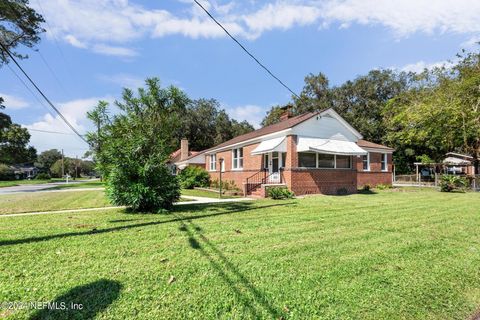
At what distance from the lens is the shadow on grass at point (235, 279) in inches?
120

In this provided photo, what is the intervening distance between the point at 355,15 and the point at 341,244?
394 inches

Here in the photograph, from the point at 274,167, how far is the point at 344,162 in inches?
180

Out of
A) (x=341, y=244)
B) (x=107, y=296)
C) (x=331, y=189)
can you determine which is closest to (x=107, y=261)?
(x=107, y=296)

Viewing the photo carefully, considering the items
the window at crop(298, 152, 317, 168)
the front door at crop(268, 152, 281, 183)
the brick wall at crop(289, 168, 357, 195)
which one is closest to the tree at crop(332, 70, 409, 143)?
the brick wall at crop(289, 168, 357, 195)

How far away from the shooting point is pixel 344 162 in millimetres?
17281

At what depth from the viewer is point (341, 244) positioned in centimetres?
541

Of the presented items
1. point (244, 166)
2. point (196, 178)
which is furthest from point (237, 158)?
point (196, 178)

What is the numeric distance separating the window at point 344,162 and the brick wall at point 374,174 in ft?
17.6

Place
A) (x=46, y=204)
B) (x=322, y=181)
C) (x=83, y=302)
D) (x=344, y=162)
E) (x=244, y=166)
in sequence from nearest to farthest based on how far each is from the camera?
1. (x=83, y=302)
2. (x=46, y=204)
3. (x=322, y=181)
4. (x=344, y=162)
5. (x=244, y=166)

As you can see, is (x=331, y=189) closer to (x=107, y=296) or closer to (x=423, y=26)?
(x=423, y=26)

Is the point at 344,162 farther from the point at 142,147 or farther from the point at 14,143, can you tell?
the point at 14,143

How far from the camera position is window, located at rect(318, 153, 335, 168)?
638 inches

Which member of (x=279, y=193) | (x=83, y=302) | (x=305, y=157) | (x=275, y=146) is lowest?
(x=83, y=302)

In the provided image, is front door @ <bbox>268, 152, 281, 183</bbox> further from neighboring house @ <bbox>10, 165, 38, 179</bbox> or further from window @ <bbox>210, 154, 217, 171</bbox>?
neighboring house @ <bbox>10, 165, 38, 179</bbox>
